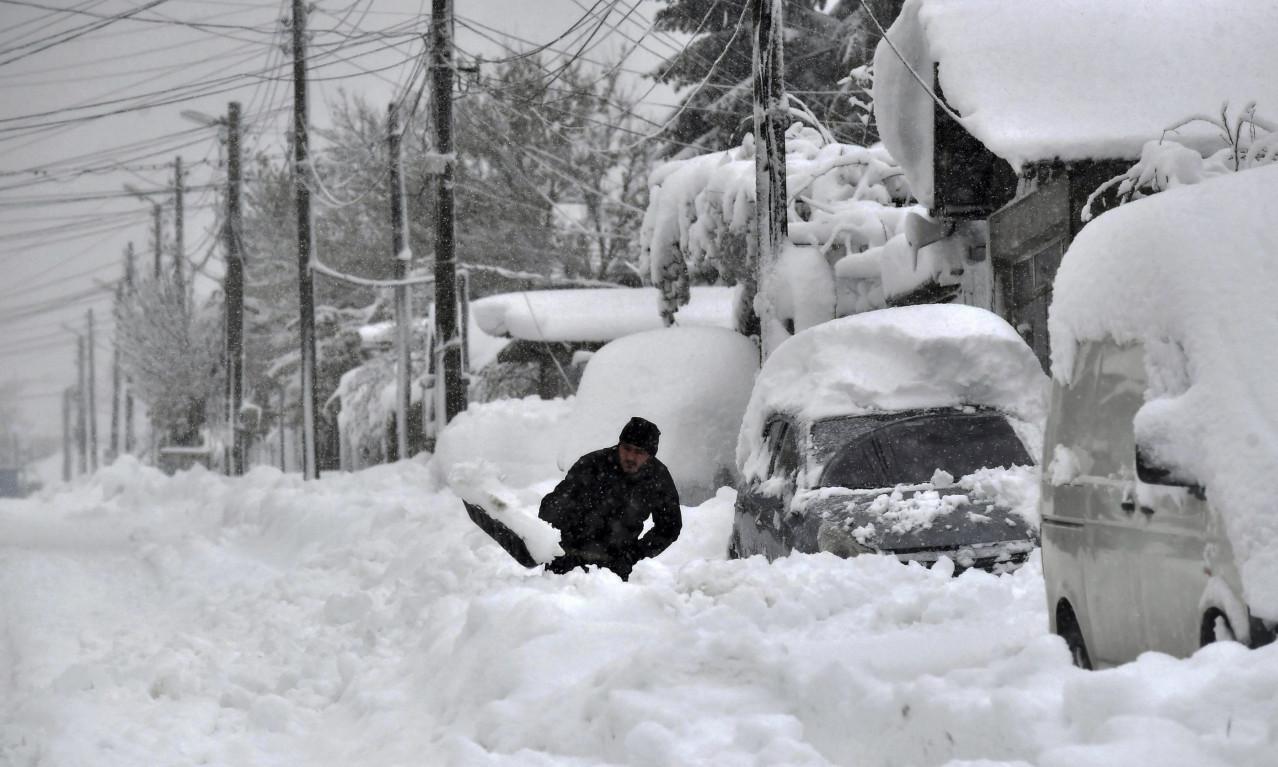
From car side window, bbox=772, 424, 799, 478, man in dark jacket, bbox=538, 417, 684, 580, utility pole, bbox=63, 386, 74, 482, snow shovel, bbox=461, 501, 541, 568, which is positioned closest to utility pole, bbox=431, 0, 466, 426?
snow shovel, bbox=461, 501, 541, 568

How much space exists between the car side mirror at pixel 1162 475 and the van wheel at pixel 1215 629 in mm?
325

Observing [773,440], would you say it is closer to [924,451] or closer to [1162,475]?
[924,451]

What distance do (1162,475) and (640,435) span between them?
3.88m

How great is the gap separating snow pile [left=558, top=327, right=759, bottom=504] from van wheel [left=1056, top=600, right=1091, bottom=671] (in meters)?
8.71

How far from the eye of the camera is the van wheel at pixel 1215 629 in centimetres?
355

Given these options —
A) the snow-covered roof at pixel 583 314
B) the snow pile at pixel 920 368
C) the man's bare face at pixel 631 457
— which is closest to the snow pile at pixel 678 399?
the snow pile at pixel 920 368

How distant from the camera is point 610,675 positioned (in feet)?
15.9

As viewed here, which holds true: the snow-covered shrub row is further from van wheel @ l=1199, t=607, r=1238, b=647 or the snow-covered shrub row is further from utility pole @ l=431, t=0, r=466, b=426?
Result: van wheel @ l=1199, t=607, r=1238, b=647

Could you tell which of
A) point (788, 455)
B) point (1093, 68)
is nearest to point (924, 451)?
point (788, 455)

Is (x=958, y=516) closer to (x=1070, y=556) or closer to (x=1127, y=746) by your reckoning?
(x=1070, y=556)

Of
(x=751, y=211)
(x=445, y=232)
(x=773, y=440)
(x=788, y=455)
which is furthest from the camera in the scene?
(x=445, y=232)

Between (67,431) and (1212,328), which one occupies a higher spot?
(1212,328)

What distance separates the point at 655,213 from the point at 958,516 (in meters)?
12.0

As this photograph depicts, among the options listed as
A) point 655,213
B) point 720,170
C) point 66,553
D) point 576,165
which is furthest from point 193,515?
point 576,165
